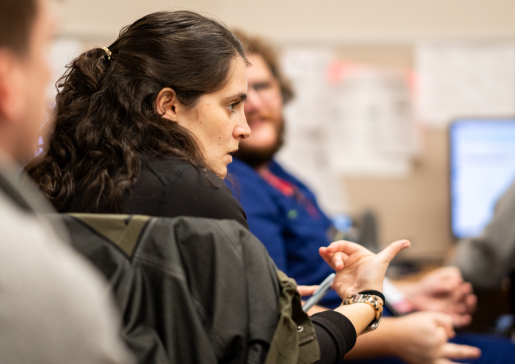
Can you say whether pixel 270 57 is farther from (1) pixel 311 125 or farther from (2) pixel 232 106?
(2) pixel 232 106

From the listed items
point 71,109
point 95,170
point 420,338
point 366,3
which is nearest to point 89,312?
point 95,170

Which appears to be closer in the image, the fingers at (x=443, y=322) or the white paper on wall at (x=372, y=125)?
the fingers at (x=443, y=322)

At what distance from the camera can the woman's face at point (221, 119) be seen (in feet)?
2.73

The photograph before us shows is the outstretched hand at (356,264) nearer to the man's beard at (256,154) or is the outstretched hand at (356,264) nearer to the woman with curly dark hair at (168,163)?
the woman with curly dark hair at (168,163)

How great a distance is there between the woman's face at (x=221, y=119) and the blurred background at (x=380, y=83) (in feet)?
4.10

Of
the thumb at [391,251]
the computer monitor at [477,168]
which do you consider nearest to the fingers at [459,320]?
the computer monitor at [477,168]

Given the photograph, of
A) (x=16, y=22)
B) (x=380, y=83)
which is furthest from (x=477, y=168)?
(x=16, y=22)

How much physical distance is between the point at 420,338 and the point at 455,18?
149 centimetres

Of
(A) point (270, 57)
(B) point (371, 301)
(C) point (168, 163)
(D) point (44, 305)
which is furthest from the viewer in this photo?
(A) point (270, 57)

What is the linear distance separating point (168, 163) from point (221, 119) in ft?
0.57

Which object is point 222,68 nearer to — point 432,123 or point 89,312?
point 89,312

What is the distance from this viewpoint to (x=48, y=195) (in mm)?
738

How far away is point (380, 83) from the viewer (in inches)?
83.9

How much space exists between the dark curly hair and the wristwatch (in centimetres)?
34
